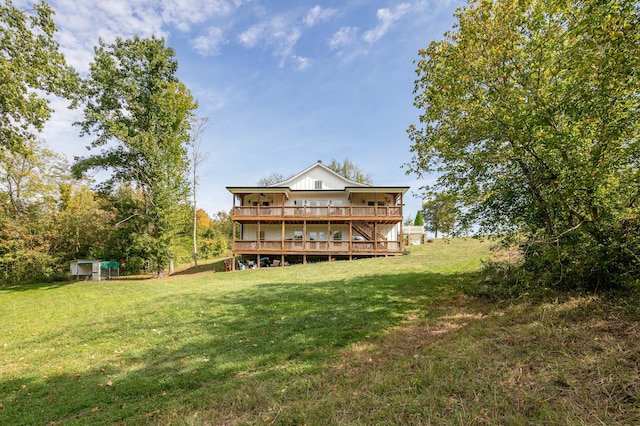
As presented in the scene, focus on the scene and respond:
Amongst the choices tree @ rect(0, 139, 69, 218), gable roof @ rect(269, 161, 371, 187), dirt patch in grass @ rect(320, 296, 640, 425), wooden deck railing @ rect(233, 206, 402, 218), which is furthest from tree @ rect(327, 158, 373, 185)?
dirt patch in grass @ rect(320, 296, 640, 425)

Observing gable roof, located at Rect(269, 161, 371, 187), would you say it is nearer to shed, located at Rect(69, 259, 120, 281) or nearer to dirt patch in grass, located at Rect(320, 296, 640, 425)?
shed, located at Rect(69, 259, 120, 281)

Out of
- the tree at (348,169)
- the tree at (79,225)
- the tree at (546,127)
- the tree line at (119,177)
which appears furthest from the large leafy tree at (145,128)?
the tree at (348,169)

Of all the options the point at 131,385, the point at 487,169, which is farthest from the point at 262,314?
the point at 487,169

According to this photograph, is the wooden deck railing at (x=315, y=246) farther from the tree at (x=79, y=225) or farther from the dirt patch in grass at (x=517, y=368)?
the dirt patch in grass at (x=517, y=368)

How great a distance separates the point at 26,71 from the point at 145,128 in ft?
34.9

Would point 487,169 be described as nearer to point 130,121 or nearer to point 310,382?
point 310,382

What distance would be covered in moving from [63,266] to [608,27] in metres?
30.1

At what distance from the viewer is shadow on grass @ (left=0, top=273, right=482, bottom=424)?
3.90 meters

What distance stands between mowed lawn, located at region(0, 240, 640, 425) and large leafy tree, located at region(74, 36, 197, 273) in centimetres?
1203

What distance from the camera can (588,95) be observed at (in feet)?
13.9

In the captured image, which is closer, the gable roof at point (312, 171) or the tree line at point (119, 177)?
the tree line at point (119, 177)

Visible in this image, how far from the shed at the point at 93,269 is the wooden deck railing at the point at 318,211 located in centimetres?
1014

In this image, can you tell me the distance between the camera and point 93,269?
19609mm

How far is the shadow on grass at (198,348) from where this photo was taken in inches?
154
